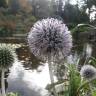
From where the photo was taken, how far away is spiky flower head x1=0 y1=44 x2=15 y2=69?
3027 mm

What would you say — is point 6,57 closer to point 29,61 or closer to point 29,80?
point 29,80

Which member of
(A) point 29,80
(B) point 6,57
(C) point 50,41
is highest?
(C) point 50,41

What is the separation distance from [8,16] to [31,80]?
A: 2696 centimetres

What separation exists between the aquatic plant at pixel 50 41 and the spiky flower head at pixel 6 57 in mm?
549

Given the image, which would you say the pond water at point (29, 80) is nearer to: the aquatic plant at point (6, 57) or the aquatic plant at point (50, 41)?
the aquatic plant at point (6, 57)

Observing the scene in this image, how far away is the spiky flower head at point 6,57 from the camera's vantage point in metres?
3.03

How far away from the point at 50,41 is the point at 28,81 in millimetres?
8925

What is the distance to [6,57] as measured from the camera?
3086 millimetres

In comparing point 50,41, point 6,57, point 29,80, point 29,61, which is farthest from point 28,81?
point 50,41

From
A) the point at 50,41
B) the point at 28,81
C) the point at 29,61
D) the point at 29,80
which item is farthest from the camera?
the point at 29,61

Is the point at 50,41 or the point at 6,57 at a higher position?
the point at 50,41

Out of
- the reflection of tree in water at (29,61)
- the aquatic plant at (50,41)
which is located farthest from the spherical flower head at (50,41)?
the reflection of tree in water at (29,61)

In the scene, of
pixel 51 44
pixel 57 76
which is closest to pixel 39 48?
pixel 51 44

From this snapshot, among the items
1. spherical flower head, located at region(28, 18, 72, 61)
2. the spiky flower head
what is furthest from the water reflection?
spherical flower head, located at region(28, 18, 72, 61)
